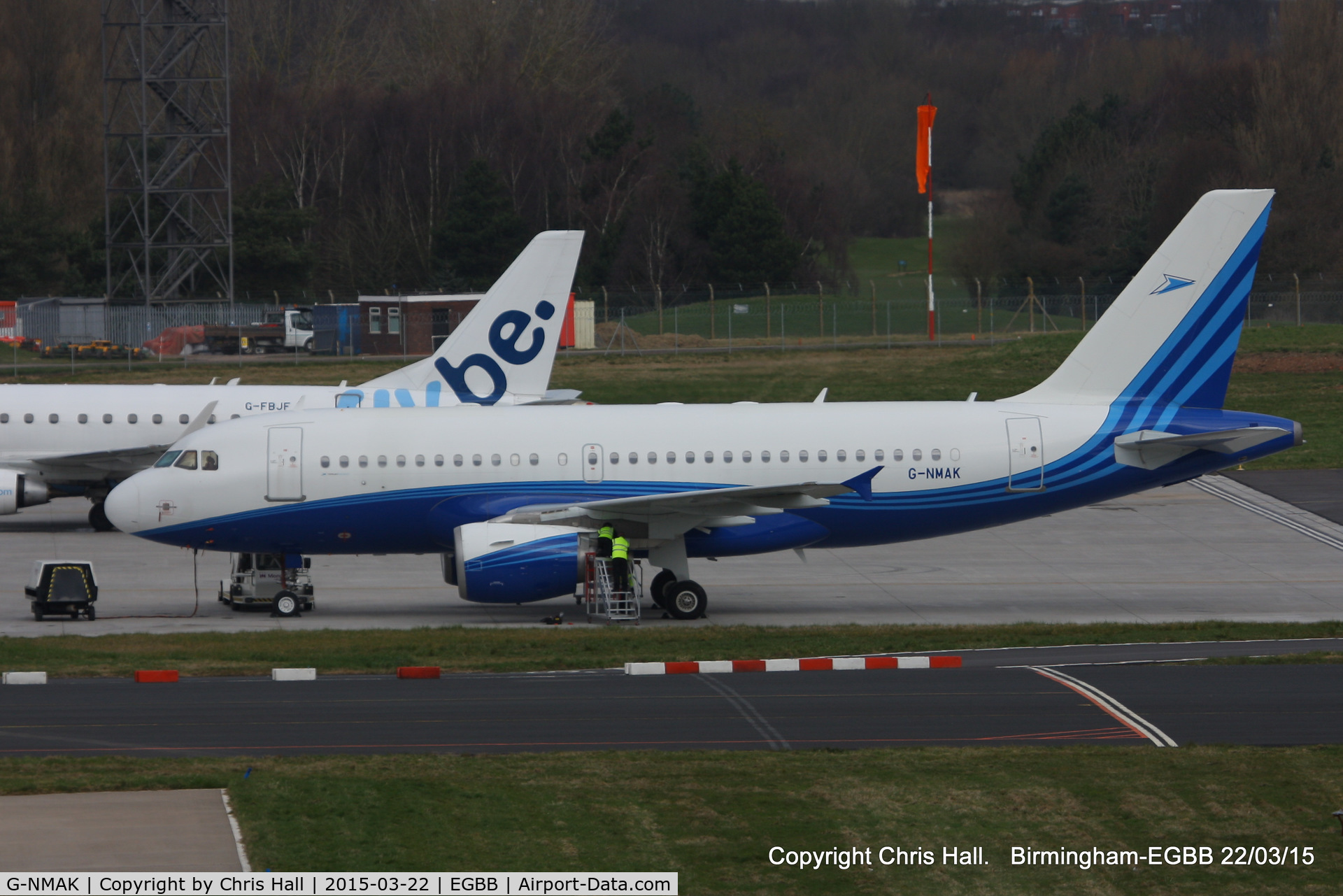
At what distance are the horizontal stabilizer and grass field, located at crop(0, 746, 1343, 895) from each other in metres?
11.8

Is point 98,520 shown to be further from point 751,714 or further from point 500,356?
point 751,714

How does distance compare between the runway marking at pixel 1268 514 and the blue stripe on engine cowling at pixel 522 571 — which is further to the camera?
the runway marking at pixel 1268 514

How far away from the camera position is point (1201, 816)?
51.8 ft

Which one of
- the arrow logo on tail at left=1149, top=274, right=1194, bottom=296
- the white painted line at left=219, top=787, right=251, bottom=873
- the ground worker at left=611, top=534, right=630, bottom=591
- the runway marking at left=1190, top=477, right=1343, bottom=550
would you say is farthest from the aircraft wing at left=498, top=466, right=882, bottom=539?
the runway marking at left=1190, top=477, right=1343, bottom=550

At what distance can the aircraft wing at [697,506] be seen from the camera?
28.4m

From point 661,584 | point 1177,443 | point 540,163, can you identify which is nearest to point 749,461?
point 661,584

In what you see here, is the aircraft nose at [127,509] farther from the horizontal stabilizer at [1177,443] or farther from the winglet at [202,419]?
the horizontal stabilizer at [1177,443]

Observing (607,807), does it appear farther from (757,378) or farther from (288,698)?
(757,378)

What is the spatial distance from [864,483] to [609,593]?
5105 millimetres

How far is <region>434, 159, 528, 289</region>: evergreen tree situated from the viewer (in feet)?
348

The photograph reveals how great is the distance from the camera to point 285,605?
2991 centimetres

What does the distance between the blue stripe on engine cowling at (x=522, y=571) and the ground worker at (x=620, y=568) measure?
691 millimetres

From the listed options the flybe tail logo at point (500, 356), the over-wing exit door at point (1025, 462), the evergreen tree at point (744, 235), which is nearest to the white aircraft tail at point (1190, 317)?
the over-wing exit door at point (1025, 462)

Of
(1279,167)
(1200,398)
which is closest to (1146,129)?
(1279,167)
